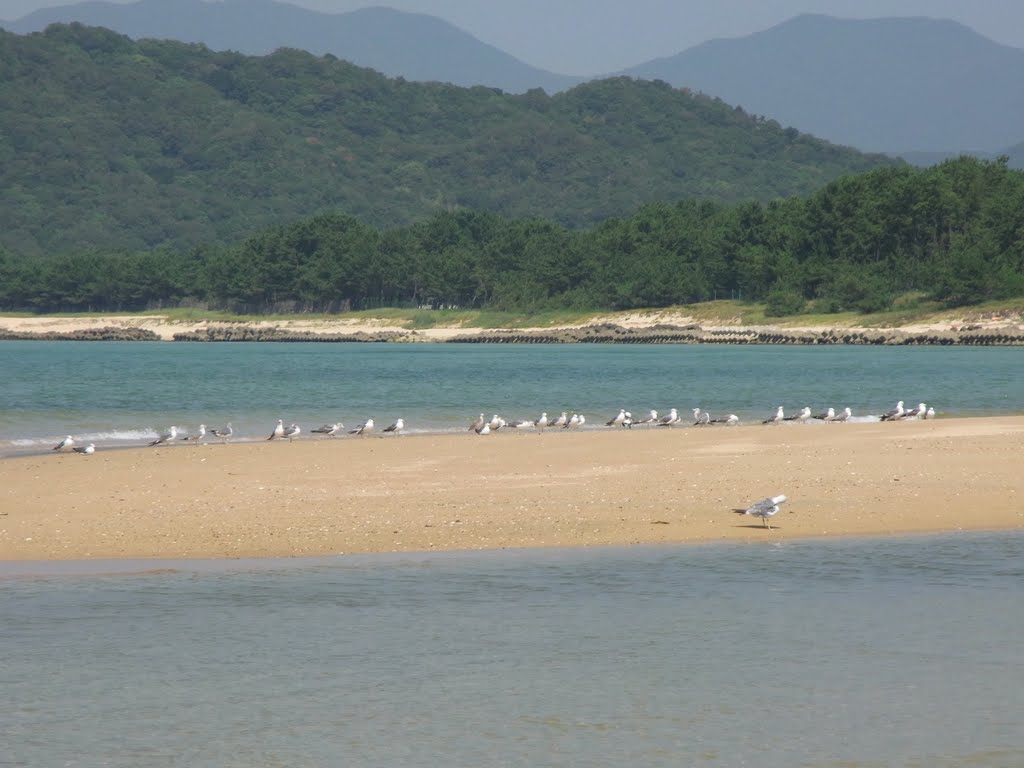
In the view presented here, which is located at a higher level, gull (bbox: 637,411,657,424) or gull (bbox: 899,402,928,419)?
gull (bbox: 899,402,928,419)

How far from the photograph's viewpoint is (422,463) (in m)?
22.3

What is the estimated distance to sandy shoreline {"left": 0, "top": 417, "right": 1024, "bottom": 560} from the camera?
604 inches

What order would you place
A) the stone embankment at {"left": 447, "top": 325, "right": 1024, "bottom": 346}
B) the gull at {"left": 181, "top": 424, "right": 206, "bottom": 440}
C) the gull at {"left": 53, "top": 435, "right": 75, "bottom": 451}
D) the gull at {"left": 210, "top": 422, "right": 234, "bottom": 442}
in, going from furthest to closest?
1. the stone embankment at {"left": 447, "top": 325, "right": 1024, "bottom": 346}
2. the gull at {"left": 210, "top": 422, "right": 234, "bottom": 442}
3. the gull at {"left": 181, "top": 424, "right": 206, "bottom": 440}
4. the gull at {"left": 53, "top": 435, "right": 75, "bottom": 451}

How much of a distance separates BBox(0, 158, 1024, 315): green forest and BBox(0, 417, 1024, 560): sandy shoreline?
70.6m

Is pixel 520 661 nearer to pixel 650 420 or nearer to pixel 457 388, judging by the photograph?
pixel 650 420

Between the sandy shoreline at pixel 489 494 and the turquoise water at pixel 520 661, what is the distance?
1.07 meters

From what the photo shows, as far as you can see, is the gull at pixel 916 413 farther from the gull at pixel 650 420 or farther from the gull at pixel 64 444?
the gull at pixel 64 444

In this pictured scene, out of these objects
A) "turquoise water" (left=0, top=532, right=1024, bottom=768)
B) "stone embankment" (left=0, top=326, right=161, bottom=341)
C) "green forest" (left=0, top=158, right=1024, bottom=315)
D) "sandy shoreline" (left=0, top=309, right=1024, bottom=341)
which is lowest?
"stone embankment" (left=0, top=326, right=161, bottom=341)

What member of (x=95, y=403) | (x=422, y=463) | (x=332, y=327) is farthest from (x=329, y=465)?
(x=332, y=327)

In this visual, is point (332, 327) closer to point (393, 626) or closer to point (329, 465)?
point (329, 465)

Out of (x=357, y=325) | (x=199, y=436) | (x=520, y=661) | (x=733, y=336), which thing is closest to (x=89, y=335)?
(x=357, y=325)

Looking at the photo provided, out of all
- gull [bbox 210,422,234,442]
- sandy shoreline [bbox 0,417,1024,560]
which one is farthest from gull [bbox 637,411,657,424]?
gull [bbox 210,422,234,442]

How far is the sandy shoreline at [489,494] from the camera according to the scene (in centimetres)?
1535

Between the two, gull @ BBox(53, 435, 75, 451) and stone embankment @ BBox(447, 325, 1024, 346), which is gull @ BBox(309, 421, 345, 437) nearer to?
gull @ BBox(53, 435, 75, 451)
